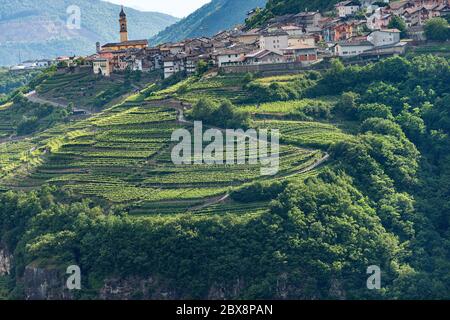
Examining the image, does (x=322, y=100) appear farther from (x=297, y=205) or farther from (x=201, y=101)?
(x=297, y=205)

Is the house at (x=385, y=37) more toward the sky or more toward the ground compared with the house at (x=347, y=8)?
more toward the ground

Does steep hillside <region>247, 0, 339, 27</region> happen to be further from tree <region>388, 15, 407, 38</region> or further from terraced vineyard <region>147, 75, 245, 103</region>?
terraced vineyard <region>147, 75, 245, 103</region>

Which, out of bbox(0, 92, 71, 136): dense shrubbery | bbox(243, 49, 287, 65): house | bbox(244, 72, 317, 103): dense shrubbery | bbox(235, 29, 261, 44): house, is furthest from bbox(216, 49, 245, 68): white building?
bbox(0, 92, 71, 136): dense shrubbery

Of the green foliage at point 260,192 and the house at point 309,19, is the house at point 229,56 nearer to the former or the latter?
the house at point 309,19

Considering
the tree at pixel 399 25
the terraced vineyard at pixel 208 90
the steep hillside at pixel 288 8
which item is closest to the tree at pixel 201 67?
the terraced vineyard at pixel 208 90

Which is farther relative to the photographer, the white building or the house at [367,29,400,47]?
the white building

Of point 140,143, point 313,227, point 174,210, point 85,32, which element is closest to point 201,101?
point 140,143

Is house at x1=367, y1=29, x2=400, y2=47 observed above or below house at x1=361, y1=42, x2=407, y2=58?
above

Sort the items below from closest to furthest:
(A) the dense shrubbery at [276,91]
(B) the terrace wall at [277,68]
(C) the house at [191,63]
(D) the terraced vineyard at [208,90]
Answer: (A) the dense shrubbery at [276,91], (D) the terraced vineyard at [208,90], (B) the terrace wall at [277,68], (C) the house at [191,63]
